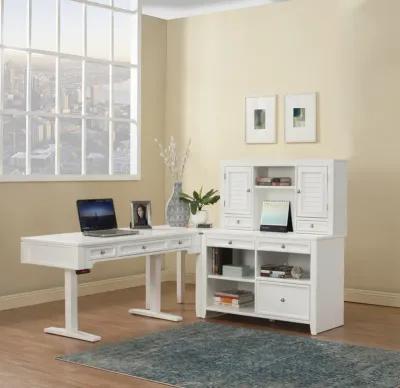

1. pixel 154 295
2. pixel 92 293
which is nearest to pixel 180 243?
pixel 154 295

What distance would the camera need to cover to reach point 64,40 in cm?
763

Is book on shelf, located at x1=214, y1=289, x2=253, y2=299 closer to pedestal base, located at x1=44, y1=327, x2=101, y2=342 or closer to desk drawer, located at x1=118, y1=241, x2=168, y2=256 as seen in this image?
desk drawer, located at x1=118, y1=241, x2=168, y2=256

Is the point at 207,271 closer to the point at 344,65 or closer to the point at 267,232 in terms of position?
the point at 267,232

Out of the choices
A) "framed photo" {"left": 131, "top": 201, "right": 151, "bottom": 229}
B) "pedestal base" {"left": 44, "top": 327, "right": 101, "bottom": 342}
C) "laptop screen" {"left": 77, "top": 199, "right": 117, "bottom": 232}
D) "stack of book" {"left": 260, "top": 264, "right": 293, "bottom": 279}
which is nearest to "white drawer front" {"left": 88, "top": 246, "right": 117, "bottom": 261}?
"laptop screen" {"left": 77, "top": 199, "right": 117, "bottom": 232}

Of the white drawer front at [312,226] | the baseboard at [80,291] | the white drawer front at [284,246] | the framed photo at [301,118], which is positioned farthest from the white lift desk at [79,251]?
the framed photo at [301,118]

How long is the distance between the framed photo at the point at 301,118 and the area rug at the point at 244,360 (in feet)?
7.85

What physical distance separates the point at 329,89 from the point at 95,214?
2.78 meters

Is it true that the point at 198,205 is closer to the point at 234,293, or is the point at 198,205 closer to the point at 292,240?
the point at 234,293

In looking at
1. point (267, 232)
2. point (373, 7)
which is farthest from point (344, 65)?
point (267, 232)

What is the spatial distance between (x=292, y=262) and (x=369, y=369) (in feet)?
6.02

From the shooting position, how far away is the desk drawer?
601 cm

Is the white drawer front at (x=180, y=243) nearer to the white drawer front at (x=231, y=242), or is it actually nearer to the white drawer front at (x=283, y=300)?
the white drawer front at (x=231, y=242)

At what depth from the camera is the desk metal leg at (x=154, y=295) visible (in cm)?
664

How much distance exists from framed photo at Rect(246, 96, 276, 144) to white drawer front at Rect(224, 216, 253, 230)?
4.77 ft
